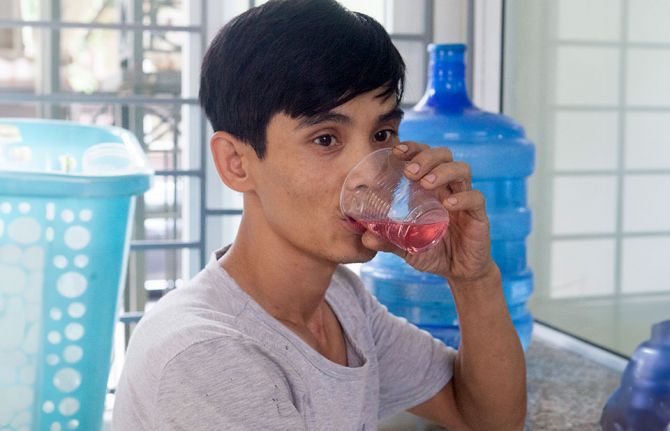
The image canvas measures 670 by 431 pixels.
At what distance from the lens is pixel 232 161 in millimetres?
1054

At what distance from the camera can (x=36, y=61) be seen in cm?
189

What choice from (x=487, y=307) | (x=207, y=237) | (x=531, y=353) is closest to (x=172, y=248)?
(x=207, y=237)

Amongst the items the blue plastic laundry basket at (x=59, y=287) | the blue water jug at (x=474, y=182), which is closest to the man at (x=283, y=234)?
the blue plastic laundry basket at (x=59, y=287)

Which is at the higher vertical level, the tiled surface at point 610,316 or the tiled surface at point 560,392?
the tiled surface at point 610,316

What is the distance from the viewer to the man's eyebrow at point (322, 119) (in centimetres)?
98

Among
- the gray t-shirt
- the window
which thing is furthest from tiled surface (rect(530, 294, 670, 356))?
the gray t-shirt

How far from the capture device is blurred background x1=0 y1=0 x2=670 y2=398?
1.69 meters

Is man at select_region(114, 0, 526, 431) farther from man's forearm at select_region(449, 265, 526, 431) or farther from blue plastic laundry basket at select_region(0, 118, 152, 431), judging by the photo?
blue plastic laundry basket at select_region(0, 118, 152, 431)

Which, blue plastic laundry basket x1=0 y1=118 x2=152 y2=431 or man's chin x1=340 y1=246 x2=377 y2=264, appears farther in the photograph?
blue plastic laundry basket x1=0 y1=118 x2=152 y2=431

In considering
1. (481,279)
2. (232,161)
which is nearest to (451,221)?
(481,279)

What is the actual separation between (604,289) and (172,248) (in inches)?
34.3

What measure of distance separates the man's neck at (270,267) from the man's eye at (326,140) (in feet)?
0.42

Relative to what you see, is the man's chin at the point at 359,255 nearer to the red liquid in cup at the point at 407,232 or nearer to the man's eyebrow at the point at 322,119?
the red liquid in cup at the point at 407,232

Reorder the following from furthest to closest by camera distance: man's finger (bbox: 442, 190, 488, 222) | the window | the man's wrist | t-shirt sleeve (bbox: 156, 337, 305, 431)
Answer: the window < the man's wrist < man's finger (bbox: 442, 190, 488, 222) < t-shirt sleeve (bbox: 156, 337, 305, 431)
